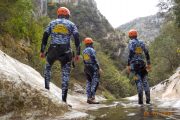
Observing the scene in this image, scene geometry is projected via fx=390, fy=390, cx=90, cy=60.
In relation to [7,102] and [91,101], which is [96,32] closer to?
[91,101]

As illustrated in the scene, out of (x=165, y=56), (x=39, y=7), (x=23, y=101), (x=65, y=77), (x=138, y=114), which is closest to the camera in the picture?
(x=23, y=101)

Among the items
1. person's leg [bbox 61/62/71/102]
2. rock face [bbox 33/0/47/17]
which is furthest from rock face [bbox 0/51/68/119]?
rock face [bbox 33/0/47/17]

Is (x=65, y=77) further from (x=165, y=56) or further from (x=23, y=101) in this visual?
(x=165, y=56)

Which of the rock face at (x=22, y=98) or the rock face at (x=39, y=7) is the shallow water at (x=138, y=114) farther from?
the rock face at (x=39, y=7)

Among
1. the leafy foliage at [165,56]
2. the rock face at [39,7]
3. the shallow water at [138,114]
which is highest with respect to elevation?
the rock face at [39,7]

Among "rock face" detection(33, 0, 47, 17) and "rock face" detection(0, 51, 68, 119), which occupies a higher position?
"rock face" detection(33, 0, 47, 17)

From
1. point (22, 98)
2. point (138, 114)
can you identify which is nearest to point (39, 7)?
point (138, 114)

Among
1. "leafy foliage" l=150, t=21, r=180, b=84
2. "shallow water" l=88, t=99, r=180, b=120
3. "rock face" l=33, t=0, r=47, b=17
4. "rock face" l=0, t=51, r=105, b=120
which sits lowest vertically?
"shallow water" l=88, t=99, r=180, b=120

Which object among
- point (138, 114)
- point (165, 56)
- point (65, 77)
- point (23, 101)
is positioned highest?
point (165, 56)

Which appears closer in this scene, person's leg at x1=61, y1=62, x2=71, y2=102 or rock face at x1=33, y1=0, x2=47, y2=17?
person's leg at x1=61, y1=62, x2=71, y2=102

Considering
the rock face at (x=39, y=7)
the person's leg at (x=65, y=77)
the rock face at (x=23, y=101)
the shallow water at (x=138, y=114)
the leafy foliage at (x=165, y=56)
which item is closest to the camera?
the rock face at (x=23, y=101)

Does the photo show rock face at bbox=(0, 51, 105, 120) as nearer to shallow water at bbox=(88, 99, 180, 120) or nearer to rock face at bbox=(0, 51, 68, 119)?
rock face at bbox=(0, 51, 68, 119)

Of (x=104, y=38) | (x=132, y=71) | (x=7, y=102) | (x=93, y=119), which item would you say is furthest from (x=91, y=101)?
(x=104, y=38)

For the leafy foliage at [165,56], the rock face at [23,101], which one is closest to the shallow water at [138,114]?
the rock face at [23,101]
